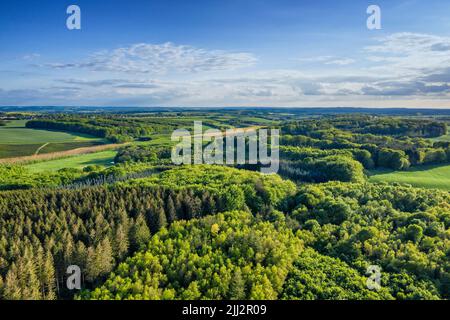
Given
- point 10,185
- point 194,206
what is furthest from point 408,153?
point 10,185

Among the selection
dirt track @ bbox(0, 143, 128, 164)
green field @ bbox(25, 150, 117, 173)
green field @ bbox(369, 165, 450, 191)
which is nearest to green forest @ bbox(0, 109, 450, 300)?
green field @ bbox(25, 150, 117, 173)

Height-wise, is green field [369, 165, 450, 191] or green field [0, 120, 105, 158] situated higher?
green field [0, 120, 105, 158]

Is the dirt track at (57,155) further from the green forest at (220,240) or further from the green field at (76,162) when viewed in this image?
the green forest at (220,240)

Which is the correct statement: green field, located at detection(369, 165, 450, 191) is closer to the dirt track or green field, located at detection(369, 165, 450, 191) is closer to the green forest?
the green forest

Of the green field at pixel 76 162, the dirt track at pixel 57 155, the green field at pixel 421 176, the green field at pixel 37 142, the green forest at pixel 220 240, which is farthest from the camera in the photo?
the green field at pixel 37 142

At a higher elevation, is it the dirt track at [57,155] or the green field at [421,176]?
the dirt track at [57,155]

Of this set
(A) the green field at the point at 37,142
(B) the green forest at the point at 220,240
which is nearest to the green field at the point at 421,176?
(B) the green forest at the point at 220,240
